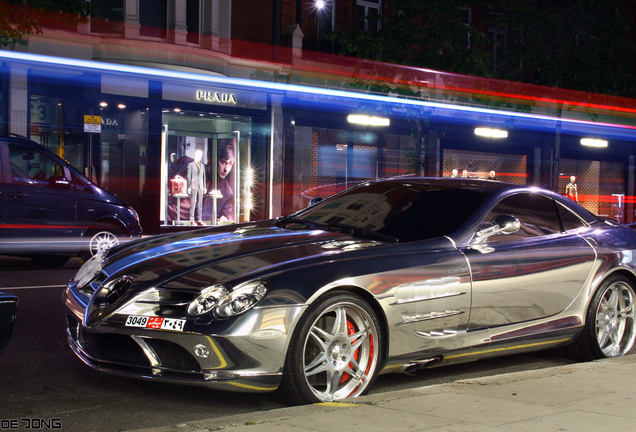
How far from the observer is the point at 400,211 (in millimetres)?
5492

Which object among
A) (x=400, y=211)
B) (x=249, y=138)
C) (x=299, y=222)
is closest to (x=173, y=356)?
(x=299, y=222)

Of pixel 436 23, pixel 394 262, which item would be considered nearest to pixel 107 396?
pixel 394 262

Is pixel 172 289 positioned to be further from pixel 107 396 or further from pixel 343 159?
pixel 343 159

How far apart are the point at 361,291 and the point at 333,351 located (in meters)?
0.41

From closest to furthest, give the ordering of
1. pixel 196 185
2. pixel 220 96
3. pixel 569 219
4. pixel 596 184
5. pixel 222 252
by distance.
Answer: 1. pixel 222 252
2. pixel 569 219
3. pixel 220 96
4. pixel 196 185
5. pixel 596 184

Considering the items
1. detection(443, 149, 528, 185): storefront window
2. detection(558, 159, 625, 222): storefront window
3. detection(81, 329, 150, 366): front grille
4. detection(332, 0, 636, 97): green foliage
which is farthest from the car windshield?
detection(332, 0, 636, 97): green foliage

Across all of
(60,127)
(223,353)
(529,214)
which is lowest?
(223,353)

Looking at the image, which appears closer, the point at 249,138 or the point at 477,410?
the point at 477,410

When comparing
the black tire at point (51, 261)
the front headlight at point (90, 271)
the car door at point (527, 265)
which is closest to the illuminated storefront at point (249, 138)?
the black tire at point (51, 261)

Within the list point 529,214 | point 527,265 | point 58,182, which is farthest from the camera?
point 58,182

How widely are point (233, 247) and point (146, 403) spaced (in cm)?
113

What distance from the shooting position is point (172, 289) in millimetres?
4320

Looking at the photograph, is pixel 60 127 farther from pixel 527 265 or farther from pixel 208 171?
pixel 527 265

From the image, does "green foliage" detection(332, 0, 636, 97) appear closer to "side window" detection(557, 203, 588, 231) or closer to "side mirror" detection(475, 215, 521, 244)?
"side window" detection(557, 203, 588, 231)
